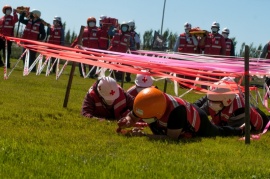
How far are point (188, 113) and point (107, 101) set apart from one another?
1814mm

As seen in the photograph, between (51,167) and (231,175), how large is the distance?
67.1 inches

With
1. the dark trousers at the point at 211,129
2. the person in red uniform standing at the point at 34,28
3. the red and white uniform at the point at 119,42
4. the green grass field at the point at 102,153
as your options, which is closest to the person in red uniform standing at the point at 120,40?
the red and white uniform at the point at 119,42

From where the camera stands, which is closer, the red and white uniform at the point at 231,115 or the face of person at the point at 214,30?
the red and white uniform at the point at 231,115

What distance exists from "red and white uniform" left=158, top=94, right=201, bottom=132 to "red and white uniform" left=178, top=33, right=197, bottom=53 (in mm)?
11527

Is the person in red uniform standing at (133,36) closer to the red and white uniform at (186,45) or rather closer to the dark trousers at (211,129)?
the red and white uniform at (186,45)

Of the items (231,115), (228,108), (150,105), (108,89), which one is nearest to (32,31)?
(108,89)

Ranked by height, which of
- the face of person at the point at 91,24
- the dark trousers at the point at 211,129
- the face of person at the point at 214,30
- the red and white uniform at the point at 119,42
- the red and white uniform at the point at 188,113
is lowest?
the dark trousers at the point at 211,129

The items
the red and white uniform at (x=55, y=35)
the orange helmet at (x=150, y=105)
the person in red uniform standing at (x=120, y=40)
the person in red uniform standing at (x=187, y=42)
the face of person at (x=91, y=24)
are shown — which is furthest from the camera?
the red and white uniform at (x=55, y=35)

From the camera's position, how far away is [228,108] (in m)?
Answer: 7.90

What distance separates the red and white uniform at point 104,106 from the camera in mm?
8408

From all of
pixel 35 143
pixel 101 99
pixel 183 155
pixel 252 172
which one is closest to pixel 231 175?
pixel 252 172

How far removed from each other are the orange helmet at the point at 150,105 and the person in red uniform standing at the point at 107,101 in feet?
5.03

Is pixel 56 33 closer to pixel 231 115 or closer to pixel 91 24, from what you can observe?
pixel 91 24

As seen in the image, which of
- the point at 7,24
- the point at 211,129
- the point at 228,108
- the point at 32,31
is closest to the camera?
the point at 211,129
